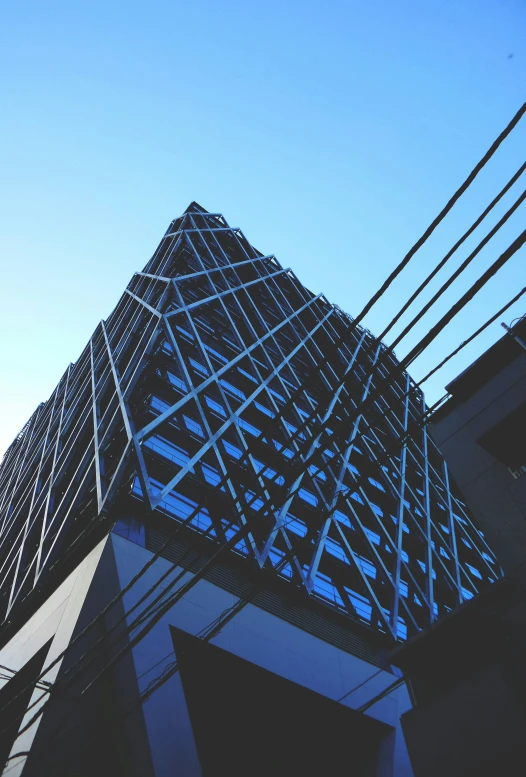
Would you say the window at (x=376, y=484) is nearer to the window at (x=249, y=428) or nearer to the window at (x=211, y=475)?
the window at (x=249, y=428)

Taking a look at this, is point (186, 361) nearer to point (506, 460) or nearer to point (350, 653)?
point (350, 653)

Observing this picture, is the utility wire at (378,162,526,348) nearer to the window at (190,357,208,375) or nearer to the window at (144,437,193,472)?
the window at (144,437,193,472)

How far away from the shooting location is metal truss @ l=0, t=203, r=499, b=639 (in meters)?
16.8

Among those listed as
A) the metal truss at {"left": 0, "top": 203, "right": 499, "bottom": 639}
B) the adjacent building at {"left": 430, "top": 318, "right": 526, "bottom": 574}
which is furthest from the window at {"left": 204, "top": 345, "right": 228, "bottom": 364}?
the adjacent building at {"left": 430, "top": 318, "right": 526, "bottom": 574}

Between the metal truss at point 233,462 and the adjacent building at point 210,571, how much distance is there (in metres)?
0.12

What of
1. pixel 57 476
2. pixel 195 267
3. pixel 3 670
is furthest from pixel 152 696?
pixel 195 267

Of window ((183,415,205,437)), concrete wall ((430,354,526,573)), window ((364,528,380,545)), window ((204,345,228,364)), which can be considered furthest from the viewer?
window ((204,345,228,364))

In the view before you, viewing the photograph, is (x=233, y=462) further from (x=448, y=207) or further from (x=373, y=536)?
(x=448, y=207)

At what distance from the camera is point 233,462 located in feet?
62.4

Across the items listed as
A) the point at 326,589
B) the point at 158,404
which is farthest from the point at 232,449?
the point at 326,589

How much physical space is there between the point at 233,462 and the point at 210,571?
4.97 m

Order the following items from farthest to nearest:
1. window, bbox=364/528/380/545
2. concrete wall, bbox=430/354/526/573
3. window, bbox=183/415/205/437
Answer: window, bbox=364/528/380/545 → window, bbox=183/415/205/437 → concrete wall, bbox=430/354/526/573

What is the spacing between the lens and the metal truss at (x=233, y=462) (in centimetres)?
1675

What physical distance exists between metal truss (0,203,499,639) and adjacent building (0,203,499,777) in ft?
0.41
